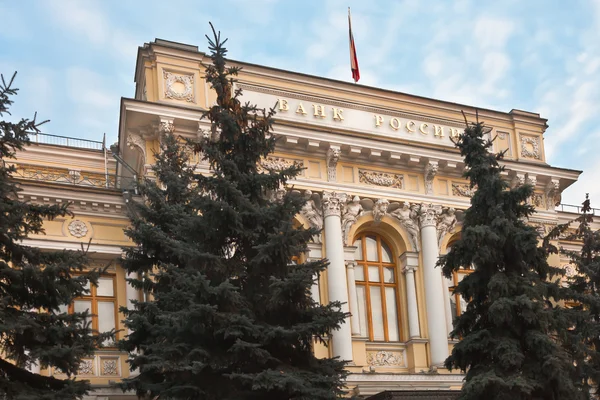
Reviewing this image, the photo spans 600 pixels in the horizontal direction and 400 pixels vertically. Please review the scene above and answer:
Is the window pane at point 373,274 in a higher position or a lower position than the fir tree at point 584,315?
higher

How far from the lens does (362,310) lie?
2436 cm

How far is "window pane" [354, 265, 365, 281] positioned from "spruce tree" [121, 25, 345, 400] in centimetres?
943

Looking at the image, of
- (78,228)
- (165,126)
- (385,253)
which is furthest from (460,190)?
(78,228)

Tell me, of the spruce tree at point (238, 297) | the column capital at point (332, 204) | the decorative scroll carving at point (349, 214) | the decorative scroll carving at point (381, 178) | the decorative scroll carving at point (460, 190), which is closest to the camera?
the spruce tree at point (238, 297)

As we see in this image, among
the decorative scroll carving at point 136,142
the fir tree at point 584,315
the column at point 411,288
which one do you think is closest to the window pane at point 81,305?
the decorative scroll carving at point 136,142

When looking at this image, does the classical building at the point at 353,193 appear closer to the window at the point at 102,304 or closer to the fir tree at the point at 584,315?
the window at the point at 102,304

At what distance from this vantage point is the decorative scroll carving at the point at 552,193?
2672cm

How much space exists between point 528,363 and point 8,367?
29.3ft

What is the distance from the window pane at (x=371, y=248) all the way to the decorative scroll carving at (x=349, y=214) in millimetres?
1225

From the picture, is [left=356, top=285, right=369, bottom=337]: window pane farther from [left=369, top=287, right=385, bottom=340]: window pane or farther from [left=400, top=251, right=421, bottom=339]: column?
[left=400, top=251, right=421, bottom=339]: column

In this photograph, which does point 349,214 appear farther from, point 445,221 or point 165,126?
point 165,126

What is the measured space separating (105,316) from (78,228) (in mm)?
2340

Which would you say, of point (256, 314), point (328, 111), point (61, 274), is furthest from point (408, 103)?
point (61, 274)

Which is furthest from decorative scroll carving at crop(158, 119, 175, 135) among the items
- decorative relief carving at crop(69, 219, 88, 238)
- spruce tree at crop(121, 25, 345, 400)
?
spruce tree at crop(121, 25, 345, 400)
